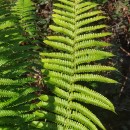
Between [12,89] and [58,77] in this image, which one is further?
[58,77]

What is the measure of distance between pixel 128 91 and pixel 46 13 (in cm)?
148

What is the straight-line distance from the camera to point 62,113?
280 centimetres

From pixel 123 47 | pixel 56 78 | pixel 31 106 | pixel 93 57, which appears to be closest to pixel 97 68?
pixel 93 57

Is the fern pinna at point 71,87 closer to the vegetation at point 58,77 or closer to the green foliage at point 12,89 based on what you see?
the vegetation at point 58,77

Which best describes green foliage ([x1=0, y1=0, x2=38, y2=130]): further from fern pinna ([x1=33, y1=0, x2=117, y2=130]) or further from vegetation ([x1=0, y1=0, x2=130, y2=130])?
fern pinna ([x1=33, y1=0, x2=117, y2=130])

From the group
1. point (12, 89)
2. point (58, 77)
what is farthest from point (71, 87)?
point (12, 89)

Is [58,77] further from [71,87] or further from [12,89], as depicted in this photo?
[12,89]

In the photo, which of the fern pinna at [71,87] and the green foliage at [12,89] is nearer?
the green foliage at [12,89]

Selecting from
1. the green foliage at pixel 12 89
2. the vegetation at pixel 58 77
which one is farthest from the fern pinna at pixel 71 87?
the green foliage at pixel 12 89

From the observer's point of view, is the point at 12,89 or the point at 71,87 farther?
the point at 71,87

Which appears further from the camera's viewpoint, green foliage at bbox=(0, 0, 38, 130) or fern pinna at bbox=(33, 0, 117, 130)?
fern pinna at bbox=(33, 0, 117, 130)

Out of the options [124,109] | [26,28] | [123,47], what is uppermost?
[26,28]

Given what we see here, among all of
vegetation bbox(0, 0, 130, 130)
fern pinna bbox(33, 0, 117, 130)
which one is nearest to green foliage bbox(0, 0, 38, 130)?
vegetation bbox(0, 0, 130, 130)

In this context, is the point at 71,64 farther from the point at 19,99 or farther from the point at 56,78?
the point at 19,99
